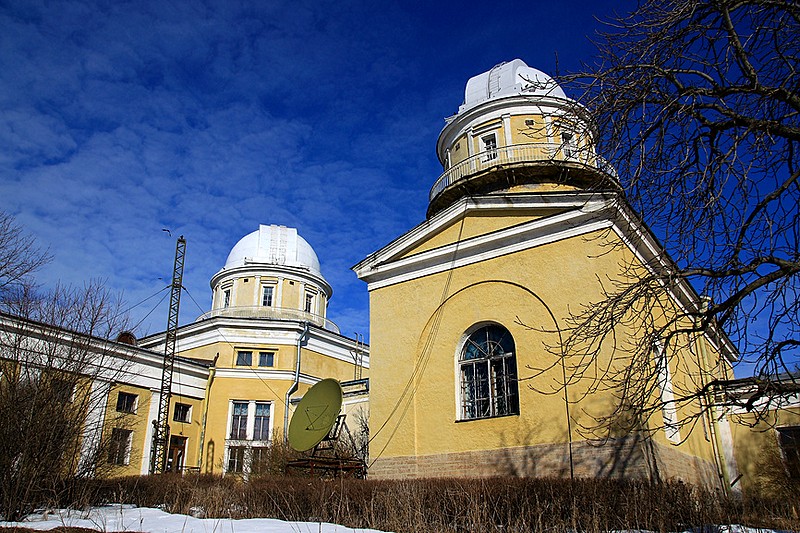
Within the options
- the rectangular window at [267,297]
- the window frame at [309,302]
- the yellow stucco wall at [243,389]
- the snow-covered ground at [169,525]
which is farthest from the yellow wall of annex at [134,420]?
the snow-covered ground at [169,525]

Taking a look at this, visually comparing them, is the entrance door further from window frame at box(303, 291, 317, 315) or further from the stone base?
the stone base

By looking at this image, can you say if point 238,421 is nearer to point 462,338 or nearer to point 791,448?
point 462,338

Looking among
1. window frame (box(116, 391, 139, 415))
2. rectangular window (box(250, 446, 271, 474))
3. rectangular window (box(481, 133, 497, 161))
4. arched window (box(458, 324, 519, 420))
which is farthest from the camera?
window frame (box(116, 391, 139, 415))

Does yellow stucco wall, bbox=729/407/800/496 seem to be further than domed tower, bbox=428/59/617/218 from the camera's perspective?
Yes

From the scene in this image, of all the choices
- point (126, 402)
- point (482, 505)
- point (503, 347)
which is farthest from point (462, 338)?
point (126, 402)

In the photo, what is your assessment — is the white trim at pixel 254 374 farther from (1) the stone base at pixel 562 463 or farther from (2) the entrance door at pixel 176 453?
(1) the stone base at pixel 562 463

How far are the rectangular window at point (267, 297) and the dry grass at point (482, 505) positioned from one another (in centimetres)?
2053

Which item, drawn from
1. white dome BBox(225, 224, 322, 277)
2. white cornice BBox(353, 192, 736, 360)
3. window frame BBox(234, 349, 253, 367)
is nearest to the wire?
white cornice BBox(353, 192, 736, 360)

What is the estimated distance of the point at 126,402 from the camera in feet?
76.5

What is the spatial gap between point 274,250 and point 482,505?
28.0m

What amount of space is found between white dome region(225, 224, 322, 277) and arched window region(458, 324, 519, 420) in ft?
71.4

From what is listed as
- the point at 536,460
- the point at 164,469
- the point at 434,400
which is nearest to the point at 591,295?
the point at 536,460

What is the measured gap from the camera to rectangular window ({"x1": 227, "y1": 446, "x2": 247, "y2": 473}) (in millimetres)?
26484

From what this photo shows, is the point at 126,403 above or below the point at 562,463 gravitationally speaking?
above
